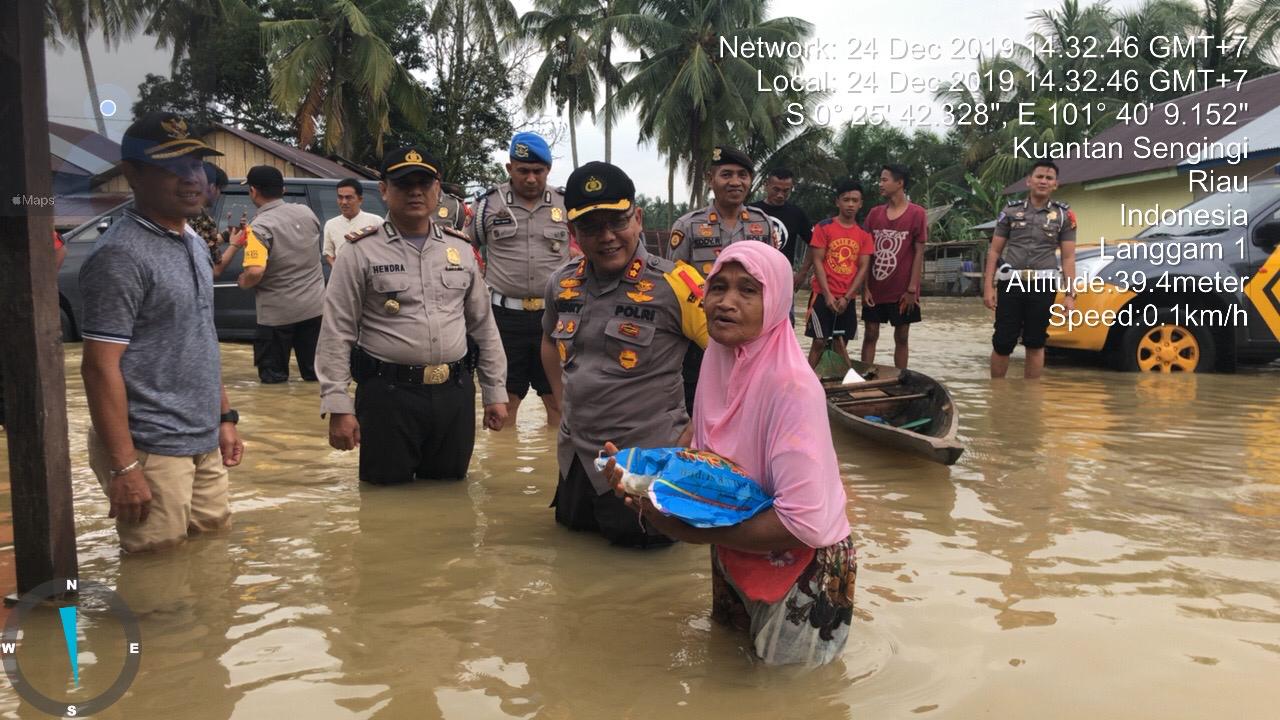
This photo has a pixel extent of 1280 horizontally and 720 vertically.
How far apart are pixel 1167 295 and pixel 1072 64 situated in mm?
30700

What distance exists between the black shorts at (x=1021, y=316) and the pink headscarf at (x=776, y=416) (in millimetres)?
6467

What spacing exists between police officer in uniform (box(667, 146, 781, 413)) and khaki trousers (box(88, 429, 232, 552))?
3.07 meters

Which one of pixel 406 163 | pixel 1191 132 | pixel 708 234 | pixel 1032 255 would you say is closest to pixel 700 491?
pixel 406 163

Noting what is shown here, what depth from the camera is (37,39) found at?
3.18 meters

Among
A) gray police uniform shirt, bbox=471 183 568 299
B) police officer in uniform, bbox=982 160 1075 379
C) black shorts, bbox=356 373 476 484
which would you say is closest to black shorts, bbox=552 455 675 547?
black shorts, bbox=356 373 476 484

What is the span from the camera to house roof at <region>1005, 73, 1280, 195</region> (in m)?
18.1

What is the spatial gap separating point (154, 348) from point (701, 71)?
28720 mm

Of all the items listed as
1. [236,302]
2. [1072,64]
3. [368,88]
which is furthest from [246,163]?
[1072,64]

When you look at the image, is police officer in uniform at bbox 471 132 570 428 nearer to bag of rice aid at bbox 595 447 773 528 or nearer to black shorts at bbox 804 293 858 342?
black shorts at bbox 804 293 858 342

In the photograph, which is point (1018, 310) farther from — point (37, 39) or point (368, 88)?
point (368, 88)

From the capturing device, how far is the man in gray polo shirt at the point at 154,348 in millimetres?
3510

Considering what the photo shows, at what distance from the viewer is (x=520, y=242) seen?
6512 millimetres

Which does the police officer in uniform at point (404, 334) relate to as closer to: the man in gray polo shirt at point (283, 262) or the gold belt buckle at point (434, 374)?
the gold belt buckle at point (434, 374)

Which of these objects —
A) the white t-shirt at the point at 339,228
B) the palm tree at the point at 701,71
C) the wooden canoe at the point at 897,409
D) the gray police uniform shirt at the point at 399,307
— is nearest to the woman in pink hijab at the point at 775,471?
the gray police uniform shirt at the point at 399,307
